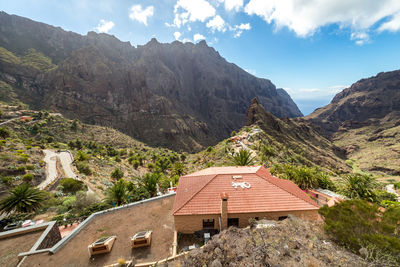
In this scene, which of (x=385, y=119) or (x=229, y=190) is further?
(x=385, y=119)

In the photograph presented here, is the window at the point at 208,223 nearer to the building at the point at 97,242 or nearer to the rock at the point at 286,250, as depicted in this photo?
the building at the point at 97,242

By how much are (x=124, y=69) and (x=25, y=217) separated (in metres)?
164

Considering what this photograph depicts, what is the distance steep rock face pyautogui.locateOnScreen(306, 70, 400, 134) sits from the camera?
518 feet

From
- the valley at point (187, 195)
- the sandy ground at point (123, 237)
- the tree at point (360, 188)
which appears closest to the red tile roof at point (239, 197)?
the valley at point (187, 195)

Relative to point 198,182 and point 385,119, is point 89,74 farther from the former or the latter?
point 385,119

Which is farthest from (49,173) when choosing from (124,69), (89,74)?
(124,69)

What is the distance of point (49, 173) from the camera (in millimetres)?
36094

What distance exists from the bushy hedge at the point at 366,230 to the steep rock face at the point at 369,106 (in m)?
211

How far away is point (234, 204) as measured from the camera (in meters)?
14.1

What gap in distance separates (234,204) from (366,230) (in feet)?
27.5

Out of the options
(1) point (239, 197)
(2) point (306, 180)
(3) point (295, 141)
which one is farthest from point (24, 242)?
(3) point (295, 141)

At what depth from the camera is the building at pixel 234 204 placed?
13.5m

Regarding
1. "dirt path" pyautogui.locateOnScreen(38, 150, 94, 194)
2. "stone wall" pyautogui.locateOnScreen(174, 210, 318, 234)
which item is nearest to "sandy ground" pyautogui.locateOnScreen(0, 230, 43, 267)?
"stone wall" pyautogui.locateOnScreen(174, 210, 318, 234)

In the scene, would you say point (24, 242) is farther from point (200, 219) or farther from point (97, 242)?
point (200, 219)
